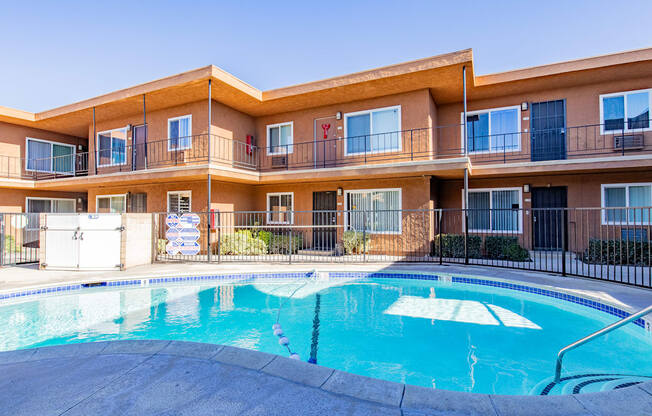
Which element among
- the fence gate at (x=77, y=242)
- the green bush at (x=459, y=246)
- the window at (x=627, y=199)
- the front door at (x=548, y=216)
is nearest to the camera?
the fence gate at (x=77, y=242)

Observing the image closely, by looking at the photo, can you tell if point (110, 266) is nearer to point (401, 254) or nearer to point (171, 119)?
point (171, 119)

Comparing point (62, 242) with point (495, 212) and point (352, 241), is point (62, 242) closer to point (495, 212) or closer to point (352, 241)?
point (352, 241)

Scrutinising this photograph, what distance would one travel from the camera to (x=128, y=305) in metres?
6.51

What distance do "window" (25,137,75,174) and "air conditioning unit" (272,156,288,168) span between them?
10.1 metres

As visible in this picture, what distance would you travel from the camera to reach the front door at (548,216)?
12.0 m

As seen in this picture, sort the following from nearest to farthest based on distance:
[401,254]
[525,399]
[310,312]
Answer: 1. [525,399]
2. [310,312]
3. [401,254]

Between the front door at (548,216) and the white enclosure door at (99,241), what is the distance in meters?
13.8

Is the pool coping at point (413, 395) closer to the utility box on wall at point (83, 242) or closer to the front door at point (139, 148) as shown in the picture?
the utility box on wall at point (83, 242)

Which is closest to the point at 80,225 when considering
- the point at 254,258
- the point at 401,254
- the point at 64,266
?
the point at 64,266

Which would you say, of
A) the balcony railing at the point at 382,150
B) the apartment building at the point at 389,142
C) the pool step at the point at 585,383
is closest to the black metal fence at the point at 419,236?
the apartment building at the point at 389,142

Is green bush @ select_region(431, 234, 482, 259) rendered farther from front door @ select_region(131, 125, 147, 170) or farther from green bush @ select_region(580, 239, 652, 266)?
front door @ select_region(131, 125, 147, 170)

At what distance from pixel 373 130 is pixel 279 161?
14.1 ft

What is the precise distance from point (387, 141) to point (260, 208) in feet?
20.6

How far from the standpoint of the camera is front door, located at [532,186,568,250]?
11953mm
